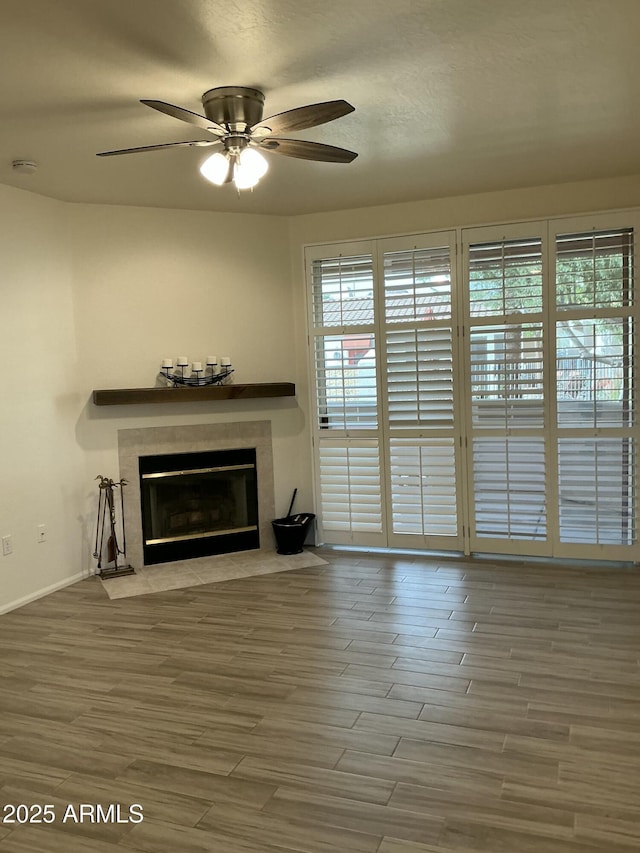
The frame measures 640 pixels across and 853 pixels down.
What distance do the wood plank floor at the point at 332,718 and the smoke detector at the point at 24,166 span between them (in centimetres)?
261

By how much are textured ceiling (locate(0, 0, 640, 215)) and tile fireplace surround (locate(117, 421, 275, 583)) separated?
69.4 inches

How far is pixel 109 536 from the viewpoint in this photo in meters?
5.14

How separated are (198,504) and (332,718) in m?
2.80

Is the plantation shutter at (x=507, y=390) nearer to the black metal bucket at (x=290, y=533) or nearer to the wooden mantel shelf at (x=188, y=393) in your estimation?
the black metal bucket at (x=290, y=533)

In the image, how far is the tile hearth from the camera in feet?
15.6

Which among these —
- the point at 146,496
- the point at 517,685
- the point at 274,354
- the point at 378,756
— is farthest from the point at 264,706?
the point at 274,354

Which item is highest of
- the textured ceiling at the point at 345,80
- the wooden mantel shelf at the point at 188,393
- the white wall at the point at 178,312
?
the textured ceiling at the point at 345,80

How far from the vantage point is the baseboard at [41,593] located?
4.41m

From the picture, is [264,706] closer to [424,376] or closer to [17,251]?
[424,376]

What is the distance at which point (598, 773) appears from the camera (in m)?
2.45

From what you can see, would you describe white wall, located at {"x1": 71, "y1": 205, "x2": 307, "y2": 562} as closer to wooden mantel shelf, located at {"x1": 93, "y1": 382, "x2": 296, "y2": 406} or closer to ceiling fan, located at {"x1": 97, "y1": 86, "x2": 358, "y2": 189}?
wooden mantel shelf, located at {"x1": 93, "y1": 382, "x2": 296, "y2": 406}

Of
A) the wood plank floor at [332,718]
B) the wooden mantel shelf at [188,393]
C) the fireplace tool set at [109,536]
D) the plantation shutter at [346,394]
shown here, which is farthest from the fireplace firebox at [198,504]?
the wood plank floor at [332,718]

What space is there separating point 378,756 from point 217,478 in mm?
3152

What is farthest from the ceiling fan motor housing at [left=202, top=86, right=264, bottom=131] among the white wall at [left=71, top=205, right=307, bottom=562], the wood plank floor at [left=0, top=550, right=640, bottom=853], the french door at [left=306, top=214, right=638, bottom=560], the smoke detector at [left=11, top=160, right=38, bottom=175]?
the wood plank floor at [left=0, top=550, right=640, bottom=853]
